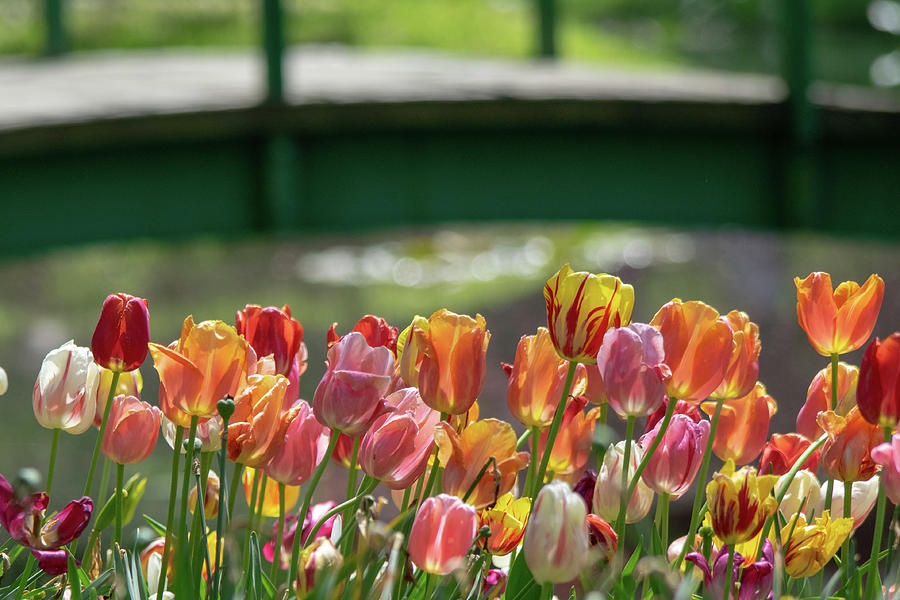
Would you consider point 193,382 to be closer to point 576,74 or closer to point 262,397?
point 262,397

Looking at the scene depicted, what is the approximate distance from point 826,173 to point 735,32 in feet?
2.97

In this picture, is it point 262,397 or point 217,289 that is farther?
point 217,289

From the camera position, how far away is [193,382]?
0.62 m

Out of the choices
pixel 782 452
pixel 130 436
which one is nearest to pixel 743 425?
pixel 782 452

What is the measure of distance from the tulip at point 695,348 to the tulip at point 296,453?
20 centimetres

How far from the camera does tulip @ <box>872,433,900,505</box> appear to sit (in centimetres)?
56

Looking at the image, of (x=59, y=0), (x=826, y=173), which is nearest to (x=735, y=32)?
(x=826, y=173)

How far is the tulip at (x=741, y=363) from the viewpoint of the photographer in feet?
2.14

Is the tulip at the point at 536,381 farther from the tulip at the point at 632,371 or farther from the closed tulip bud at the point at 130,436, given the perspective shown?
the closed tulip bud at the point at 130,436

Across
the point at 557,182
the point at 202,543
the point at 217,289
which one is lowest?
the point at 217,289

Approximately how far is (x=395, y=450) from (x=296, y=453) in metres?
0.07

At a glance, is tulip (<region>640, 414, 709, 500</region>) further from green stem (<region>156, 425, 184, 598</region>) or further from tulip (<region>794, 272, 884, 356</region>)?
green stem (<region>156, 425, 184, 598</region>)

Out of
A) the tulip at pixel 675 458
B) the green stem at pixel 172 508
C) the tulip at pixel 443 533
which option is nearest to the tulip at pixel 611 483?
the tulip at pixel 675 458

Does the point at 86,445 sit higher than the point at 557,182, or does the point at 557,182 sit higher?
the point at 557,182
